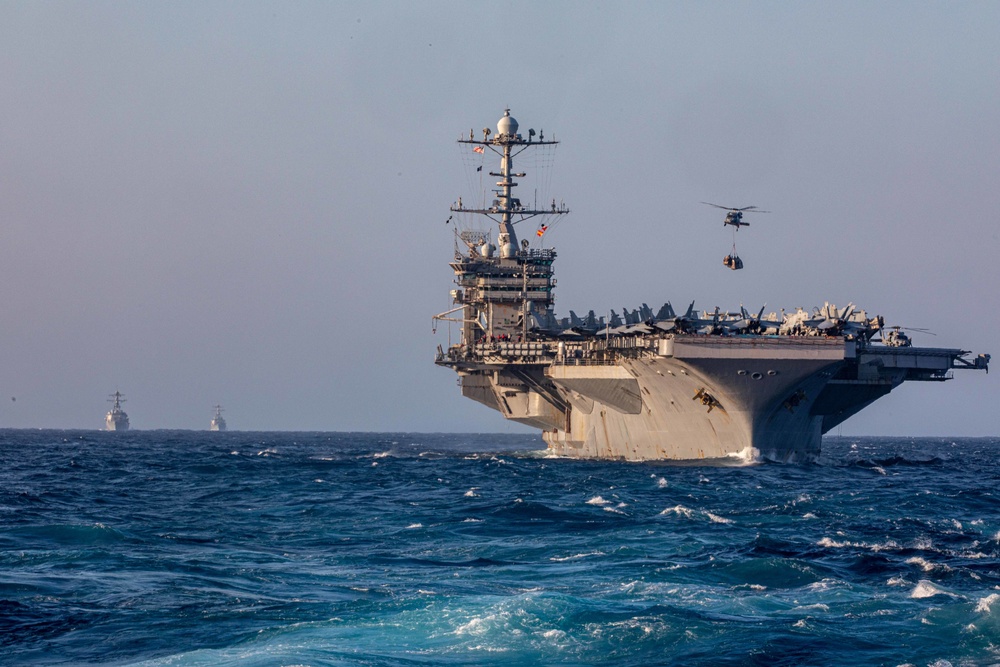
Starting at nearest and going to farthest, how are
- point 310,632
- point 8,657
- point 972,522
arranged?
point 8,657, point 310,632, point 972,522

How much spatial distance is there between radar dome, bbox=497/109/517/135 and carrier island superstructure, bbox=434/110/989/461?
634 cm

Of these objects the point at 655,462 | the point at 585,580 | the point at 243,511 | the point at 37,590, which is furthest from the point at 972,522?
the point at 655,462

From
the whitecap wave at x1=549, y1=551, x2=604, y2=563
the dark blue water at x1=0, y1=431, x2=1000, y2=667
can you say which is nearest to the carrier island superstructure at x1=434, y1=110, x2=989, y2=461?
the dark blue water at x1=0, y1=431, x2=1000, y2=667

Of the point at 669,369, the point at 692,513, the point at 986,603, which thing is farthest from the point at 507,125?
the point at 986,603

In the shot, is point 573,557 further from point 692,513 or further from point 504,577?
point 692,513

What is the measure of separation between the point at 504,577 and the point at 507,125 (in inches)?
1804

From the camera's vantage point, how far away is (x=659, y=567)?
1839 centimetres

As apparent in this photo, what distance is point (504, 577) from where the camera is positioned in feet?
58.2

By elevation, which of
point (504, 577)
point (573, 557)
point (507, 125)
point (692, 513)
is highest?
point (507, 125)

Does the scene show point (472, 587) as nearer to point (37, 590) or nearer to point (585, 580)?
point (585, 580)

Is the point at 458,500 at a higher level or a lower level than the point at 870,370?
lower

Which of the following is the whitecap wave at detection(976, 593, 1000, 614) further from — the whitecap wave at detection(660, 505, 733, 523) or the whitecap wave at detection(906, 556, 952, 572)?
the whitecap wave at detection(660, 505, 733, 523)

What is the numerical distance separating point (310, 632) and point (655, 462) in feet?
101

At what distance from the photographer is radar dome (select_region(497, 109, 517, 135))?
61597mm
